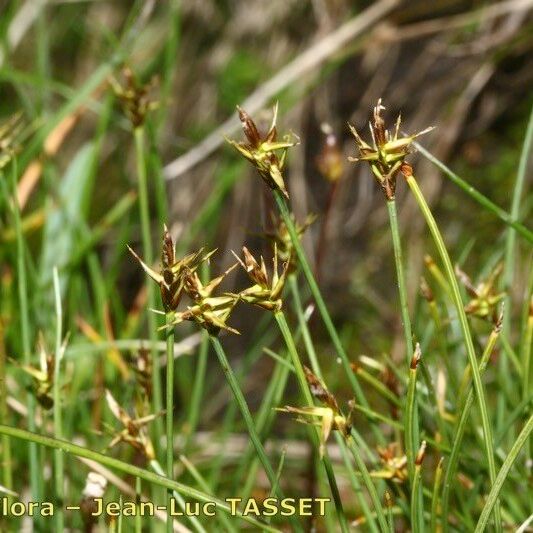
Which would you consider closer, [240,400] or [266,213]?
[240,400]

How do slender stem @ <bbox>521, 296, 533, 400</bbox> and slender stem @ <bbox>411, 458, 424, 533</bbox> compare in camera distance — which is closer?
slender stem @ <bbox>411, 458, 424, 533</bbox>

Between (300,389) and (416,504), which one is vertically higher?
(300,389)

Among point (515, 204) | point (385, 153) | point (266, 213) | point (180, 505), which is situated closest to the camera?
point (385, 153)

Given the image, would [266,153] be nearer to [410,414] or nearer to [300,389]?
[410,414]

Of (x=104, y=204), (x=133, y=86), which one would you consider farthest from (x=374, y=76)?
(x=133, y=86)

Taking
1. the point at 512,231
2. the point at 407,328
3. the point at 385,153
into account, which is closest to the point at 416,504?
the point at 407,328

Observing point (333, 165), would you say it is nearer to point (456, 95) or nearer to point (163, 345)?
point (163, 345)

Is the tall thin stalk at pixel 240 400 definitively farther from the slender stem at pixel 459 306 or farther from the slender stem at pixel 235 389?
the slender stem at pixel 459 306

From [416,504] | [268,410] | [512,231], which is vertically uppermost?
[512,231]

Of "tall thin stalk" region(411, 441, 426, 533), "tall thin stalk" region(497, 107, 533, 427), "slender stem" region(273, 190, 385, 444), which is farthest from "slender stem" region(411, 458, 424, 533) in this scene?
"tall thin stalk" region(497, 107, 533, 427)

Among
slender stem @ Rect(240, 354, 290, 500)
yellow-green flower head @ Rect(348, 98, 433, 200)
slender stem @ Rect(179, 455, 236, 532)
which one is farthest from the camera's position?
slender stem @ Rect(240, 354, 290, 500)

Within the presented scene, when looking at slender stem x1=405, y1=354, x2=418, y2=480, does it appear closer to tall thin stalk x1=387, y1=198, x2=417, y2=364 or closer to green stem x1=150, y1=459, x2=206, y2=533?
tall thin stalk x1=387, y1=198, x2=417, y2=364
